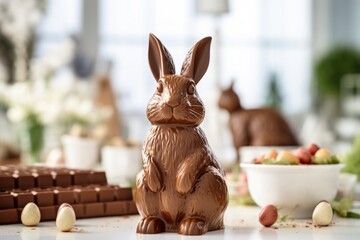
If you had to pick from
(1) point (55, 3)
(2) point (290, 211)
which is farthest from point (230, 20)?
(2) point (290, 211)

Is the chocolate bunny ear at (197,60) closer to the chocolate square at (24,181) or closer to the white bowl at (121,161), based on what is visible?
the chocolate square at (24,181)

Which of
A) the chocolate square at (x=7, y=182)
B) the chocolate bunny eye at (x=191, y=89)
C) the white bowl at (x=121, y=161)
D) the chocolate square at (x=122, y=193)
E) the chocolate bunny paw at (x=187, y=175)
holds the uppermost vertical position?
the chocolate bunny eye at (x=191, y=89)

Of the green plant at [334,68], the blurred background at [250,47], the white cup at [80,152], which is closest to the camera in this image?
the white cup at [80,152]

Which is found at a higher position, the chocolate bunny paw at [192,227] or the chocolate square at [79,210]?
the chocolate bunny paw at [192,227]

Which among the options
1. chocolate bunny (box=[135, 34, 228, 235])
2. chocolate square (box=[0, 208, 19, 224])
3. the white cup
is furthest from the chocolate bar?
the white cup

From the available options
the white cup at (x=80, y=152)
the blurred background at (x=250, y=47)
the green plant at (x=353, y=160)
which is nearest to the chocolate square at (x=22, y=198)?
the green plant at (x=353, y=160)
